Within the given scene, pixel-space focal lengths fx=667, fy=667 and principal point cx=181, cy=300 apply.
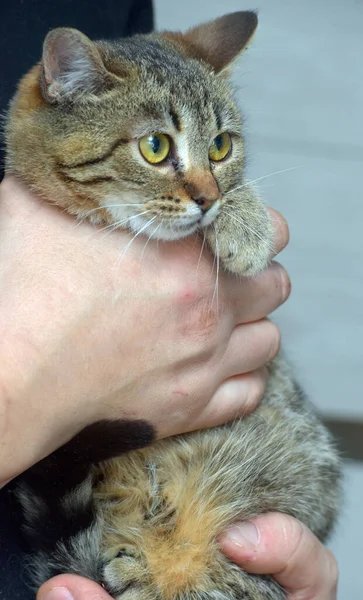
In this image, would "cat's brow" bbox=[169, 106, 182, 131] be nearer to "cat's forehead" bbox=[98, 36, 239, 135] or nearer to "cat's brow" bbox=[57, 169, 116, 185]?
"cat's forehead" bbox=[98, 36, 239, 135]

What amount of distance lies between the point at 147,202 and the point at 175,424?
31cm

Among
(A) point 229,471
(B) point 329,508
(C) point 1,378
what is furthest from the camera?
(B) point 329,508

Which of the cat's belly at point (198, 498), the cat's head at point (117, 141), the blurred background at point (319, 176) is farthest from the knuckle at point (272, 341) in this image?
the blurred background at point (319, 176)

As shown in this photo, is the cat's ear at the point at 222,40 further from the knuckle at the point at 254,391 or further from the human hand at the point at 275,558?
the human hand at the point at 275,558

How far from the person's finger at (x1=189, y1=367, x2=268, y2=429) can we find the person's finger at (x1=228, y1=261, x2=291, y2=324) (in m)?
0.10

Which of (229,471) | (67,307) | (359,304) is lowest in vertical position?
(359,304)

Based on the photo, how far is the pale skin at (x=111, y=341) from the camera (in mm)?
789

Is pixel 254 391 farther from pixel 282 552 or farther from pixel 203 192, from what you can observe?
pixel 203 192

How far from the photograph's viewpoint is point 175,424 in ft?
3.11

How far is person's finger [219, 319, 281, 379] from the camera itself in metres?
1.02

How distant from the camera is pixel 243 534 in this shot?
0.95m

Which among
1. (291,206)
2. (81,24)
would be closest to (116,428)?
(81,24)

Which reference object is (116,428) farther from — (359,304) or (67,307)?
(359,304)

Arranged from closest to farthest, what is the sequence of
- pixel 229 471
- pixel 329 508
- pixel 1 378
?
pixel 1 378
pixel 229 471
pixel 329 508
